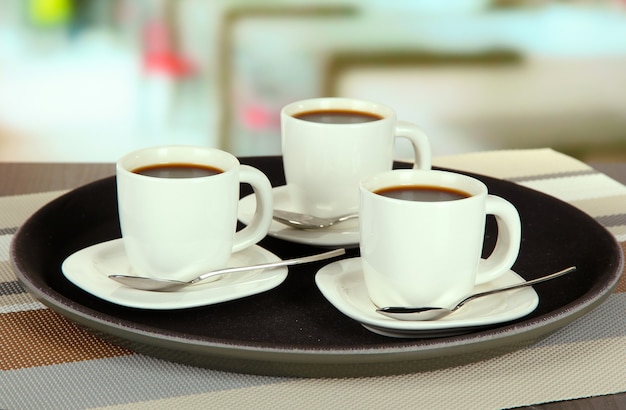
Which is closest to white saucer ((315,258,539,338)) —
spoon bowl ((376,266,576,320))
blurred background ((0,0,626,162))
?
spoon bowl ((376,266,576,320))

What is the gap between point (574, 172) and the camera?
1144 mm

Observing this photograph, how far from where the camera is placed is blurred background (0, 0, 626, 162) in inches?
92.8

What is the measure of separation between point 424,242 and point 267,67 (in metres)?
1.79

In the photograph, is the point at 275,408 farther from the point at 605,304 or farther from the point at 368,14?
the point at 368,14

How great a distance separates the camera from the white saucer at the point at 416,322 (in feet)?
2.08

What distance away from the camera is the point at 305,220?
854 millimetres

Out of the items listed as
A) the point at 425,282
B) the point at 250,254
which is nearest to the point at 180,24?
the point at 250,254

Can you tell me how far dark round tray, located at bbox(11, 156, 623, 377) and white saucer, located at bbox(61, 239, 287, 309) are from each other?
0.01 m

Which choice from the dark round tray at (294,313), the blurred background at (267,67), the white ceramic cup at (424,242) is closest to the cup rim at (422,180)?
the white ceramic cup at (424,242)

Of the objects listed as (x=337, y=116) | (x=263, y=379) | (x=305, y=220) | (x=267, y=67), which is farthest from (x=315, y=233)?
(x=267, y=67)

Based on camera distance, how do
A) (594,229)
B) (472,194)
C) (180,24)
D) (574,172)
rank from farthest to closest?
(180,24)
(574,172)
(594,229)
(472,194)

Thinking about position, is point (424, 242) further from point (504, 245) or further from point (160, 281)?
point (160, 281)

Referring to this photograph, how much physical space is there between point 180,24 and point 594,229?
1711mm

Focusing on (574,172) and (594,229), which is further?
(574,172)
